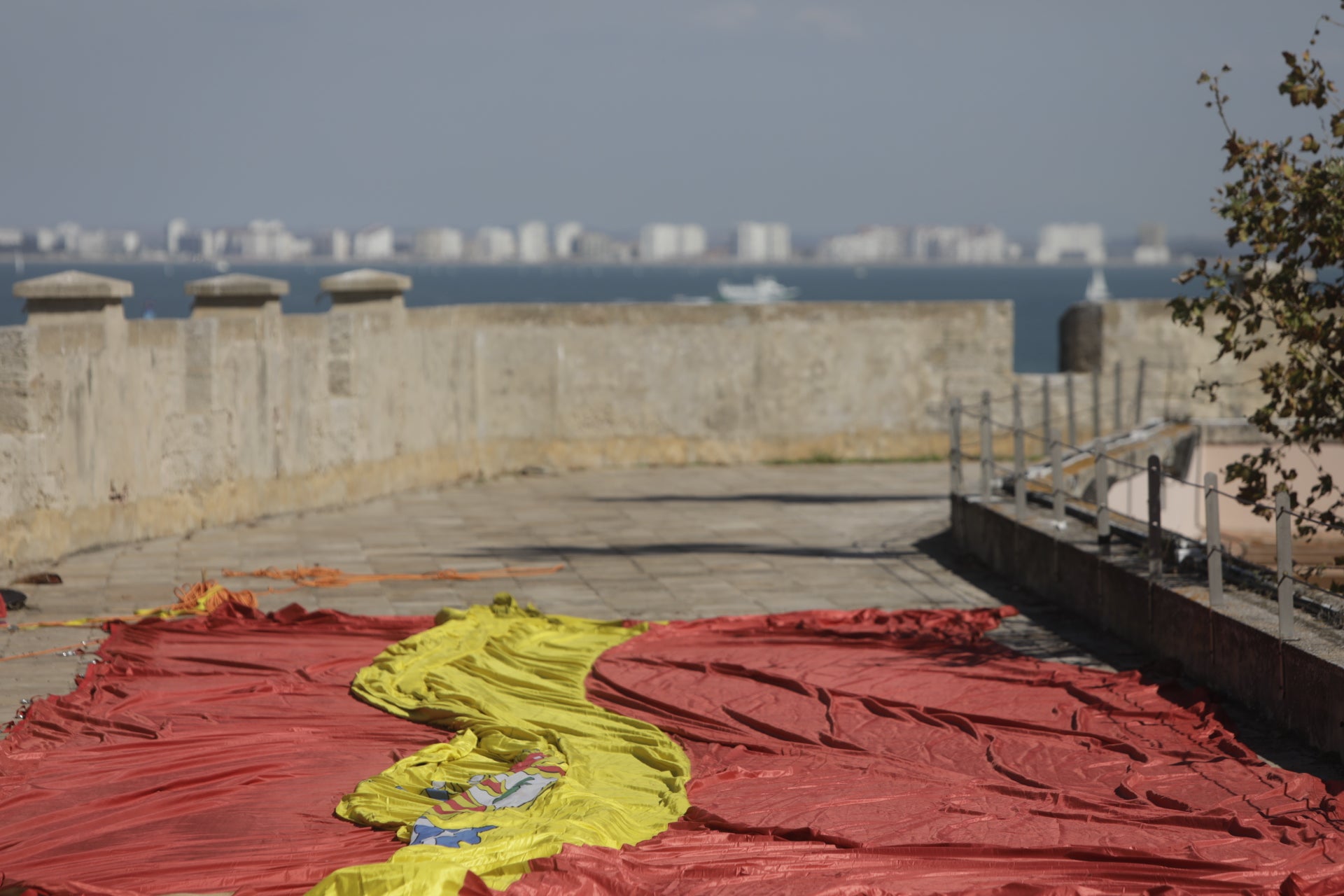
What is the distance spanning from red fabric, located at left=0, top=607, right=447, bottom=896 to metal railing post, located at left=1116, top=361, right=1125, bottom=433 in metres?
10.9

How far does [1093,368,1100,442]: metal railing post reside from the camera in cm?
1736

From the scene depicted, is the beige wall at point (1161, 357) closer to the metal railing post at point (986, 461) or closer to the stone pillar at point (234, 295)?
the metal railing post at point (986, 461)

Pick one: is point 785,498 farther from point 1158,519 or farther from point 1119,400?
point 1158,519

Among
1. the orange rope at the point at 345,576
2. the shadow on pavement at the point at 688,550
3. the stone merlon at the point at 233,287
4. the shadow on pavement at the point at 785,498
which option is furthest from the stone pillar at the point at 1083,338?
the orange rope at the point at 345,576

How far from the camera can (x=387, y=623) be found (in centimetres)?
894

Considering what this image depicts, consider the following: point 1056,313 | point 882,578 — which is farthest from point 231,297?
point 1056,313

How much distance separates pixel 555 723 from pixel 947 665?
2.26 m

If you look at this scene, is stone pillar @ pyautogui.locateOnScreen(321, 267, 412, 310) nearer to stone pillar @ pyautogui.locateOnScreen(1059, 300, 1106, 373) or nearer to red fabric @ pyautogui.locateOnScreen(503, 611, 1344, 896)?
red fabric @ pyautogui.locateOnScreen(503, 611, 1344, 896)

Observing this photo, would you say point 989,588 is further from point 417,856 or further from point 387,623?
point 417,856

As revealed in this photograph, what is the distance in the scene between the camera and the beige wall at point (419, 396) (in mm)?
11211

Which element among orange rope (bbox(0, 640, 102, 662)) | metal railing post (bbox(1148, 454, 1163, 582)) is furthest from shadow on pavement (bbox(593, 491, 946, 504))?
orange rope (bbox(0, 640, 102, 662))

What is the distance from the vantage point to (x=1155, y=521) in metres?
8.16

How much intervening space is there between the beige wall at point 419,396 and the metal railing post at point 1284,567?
26.5ft

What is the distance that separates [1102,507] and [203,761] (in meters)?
5.31
